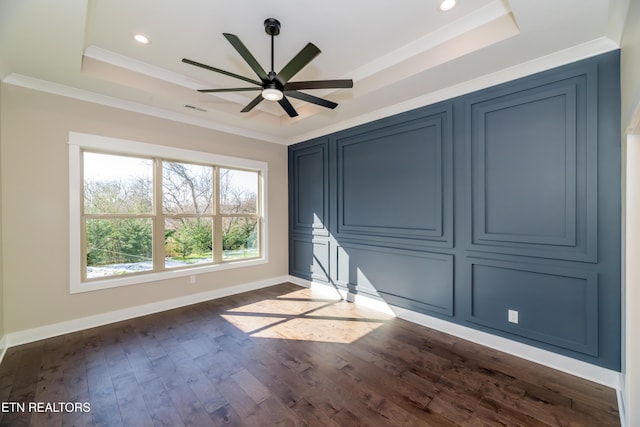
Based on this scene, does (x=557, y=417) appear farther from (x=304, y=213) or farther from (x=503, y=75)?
(x=304, y=213)

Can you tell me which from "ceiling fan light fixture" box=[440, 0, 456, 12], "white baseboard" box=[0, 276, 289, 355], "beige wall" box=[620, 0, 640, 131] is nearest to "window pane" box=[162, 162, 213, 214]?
"white baseboard" box=[0, 276, 289, 355]

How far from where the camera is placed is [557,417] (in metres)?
1.87

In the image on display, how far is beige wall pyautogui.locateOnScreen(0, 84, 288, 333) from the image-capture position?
2.80 meters

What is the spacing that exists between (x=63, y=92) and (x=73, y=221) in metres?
1.45

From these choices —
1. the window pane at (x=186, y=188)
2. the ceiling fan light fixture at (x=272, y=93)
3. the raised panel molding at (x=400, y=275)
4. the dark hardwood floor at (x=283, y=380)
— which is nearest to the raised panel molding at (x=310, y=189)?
the raised panel molding at (x=400, y=275)

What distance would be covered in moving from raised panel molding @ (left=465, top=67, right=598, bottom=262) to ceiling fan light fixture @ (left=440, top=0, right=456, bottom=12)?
1.02 m

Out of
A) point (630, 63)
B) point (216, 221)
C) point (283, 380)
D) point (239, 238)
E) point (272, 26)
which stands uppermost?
point (272, 26)

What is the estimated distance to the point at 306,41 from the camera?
2.66m

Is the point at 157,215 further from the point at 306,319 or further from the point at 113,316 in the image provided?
the point at 306,319

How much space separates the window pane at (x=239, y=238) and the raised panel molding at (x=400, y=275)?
63.8 inches

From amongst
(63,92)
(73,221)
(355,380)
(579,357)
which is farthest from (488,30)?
(73,221)

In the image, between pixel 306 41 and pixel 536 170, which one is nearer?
pixel 536 170

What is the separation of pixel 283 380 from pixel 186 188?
10.2 feet

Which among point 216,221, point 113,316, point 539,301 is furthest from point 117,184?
point 539,301
